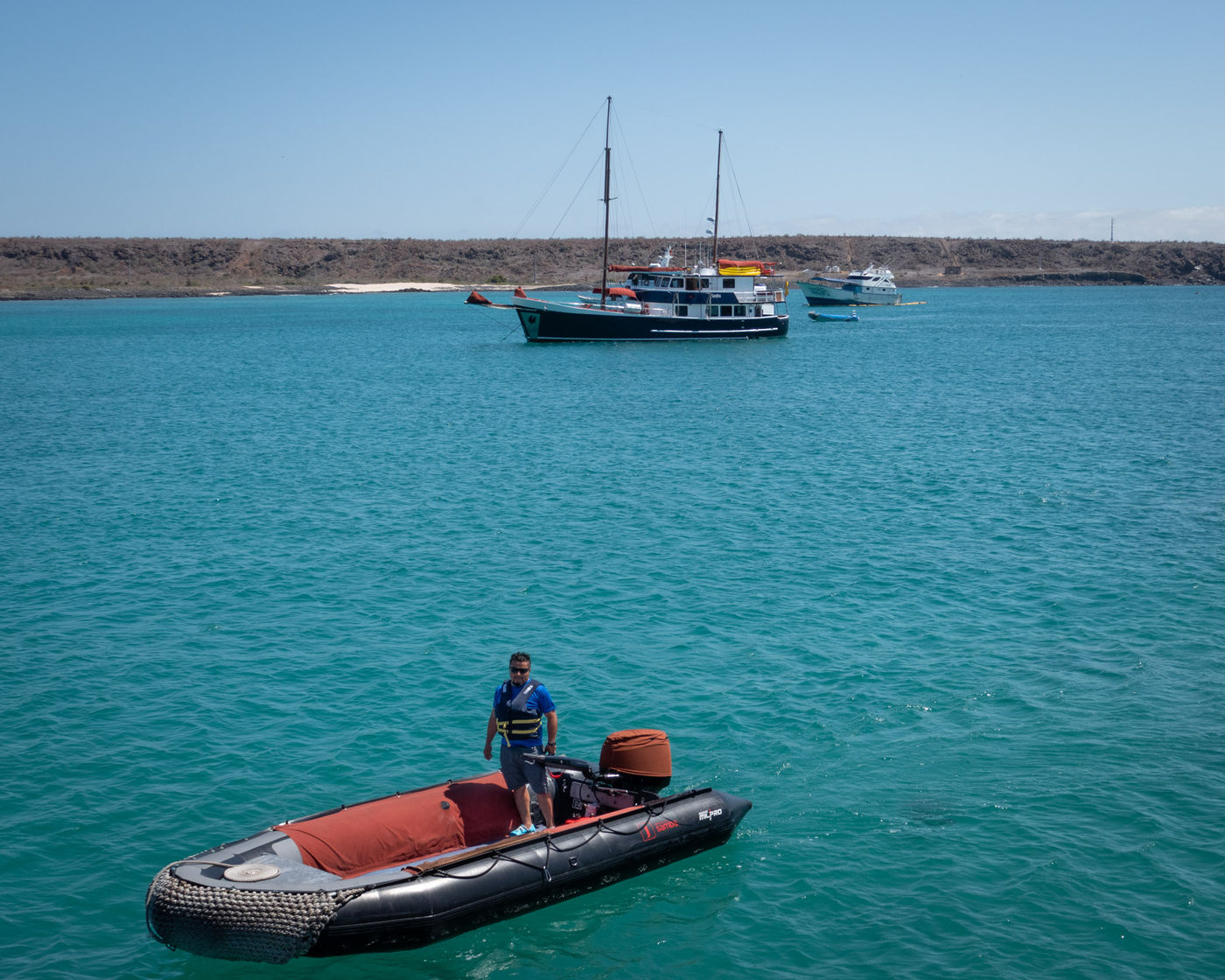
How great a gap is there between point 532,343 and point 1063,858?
69.6 m

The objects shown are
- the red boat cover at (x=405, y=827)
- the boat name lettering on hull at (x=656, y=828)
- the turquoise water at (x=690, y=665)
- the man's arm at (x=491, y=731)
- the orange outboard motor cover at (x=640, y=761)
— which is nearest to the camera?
the red boat cover at (x=405, y=827)

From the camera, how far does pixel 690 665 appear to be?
16.8 m

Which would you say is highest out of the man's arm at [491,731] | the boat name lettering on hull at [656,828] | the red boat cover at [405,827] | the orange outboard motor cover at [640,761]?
the man's arm at [491,731]

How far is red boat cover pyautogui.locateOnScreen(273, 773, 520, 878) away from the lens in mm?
10062

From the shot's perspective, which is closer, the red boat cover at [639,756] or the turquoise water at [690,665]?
the turquoise water at [690,665]

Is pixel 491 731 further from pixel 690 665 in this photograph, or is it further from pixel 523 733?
pixel 690 665

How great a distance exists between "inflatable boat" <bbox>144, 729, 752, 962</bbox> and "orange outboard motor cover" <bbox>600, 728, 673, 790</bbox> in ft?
0.04

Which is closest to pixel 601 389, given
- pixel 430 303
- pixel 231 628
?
pixel 231 628

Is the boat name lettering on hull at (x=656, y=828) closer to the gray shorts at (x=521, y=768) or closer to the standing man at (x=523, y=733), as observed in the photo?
the standing man at (x=523, y=733)

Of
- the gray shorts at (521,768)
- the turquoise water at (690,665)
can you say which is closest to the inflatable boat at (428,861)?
the gray shorts at (521,768)

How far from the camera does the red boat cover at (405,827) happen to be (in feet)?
33.0

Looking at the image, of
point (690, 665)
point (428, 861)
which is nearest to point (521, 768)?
point (428, 861)

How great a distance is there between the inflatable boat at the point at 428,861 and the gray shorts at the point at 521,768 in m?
0.15

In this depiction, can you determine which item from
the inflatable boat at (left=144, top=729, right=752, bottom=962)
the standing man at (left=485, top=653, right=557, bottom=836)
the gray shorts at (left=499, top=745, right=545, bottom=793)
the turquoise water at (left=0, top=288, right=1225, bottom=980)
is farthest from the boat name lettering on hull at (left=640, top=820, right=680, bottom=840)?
the gray shorts at (left=499, top=745, right=545, bottom=793)
